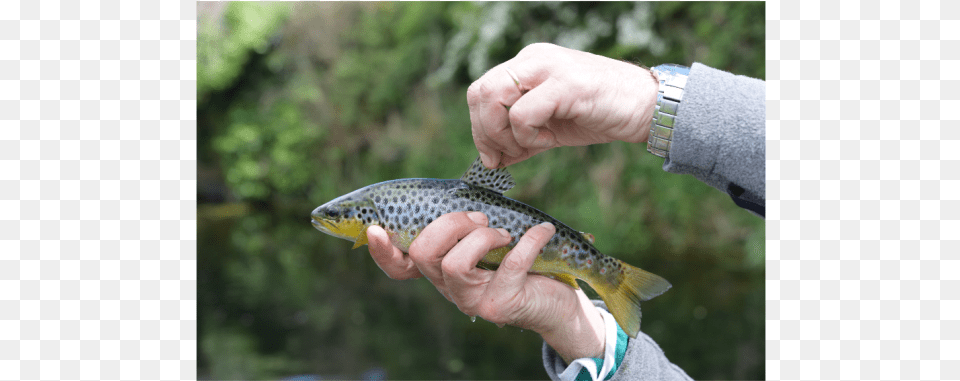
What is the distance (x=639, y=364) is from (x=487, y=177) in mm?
845

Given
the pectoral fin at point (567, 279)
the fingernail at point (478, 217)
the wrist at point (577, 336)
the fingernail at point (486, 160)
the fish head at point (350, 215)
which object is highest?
the fingernail at point (486, 160)

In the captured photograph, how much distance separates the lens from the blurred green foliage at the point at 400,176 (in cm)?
806

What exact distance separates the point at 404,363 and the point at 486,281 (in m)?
5.80

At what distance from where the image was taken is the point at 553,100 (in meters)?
1.76

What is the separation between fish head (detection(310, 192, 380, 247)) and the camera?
6.54 ft

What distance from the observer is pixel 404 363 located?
7.41 metres

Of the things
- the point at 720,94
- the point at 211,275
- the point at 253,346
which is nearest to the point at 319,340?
the point at 253,346

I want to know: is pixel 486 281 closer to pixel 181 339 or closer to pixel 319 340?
pixel 181 339

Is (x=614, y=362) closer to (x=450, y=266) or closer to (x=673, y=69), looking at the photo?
(x=450, y=266)

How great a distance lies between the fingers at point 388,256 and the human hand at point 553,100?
1.33 ft

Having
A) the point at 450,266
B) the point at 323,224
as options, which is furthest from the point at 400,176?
the point at 450,266

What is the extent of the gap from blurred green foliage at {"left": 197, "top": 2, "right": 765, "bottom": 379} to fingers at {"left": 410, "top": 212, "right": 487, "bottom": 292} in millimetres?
1089

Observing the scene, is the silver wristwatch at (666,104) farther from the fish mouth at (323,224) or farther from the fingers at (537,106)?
the fish mouth at (323,224)

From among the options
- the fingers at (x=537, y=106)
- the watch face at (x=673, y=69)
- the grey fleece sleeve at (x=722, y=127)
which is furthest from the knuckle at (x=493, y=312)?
→ the watch face at (x=673, y=69)
